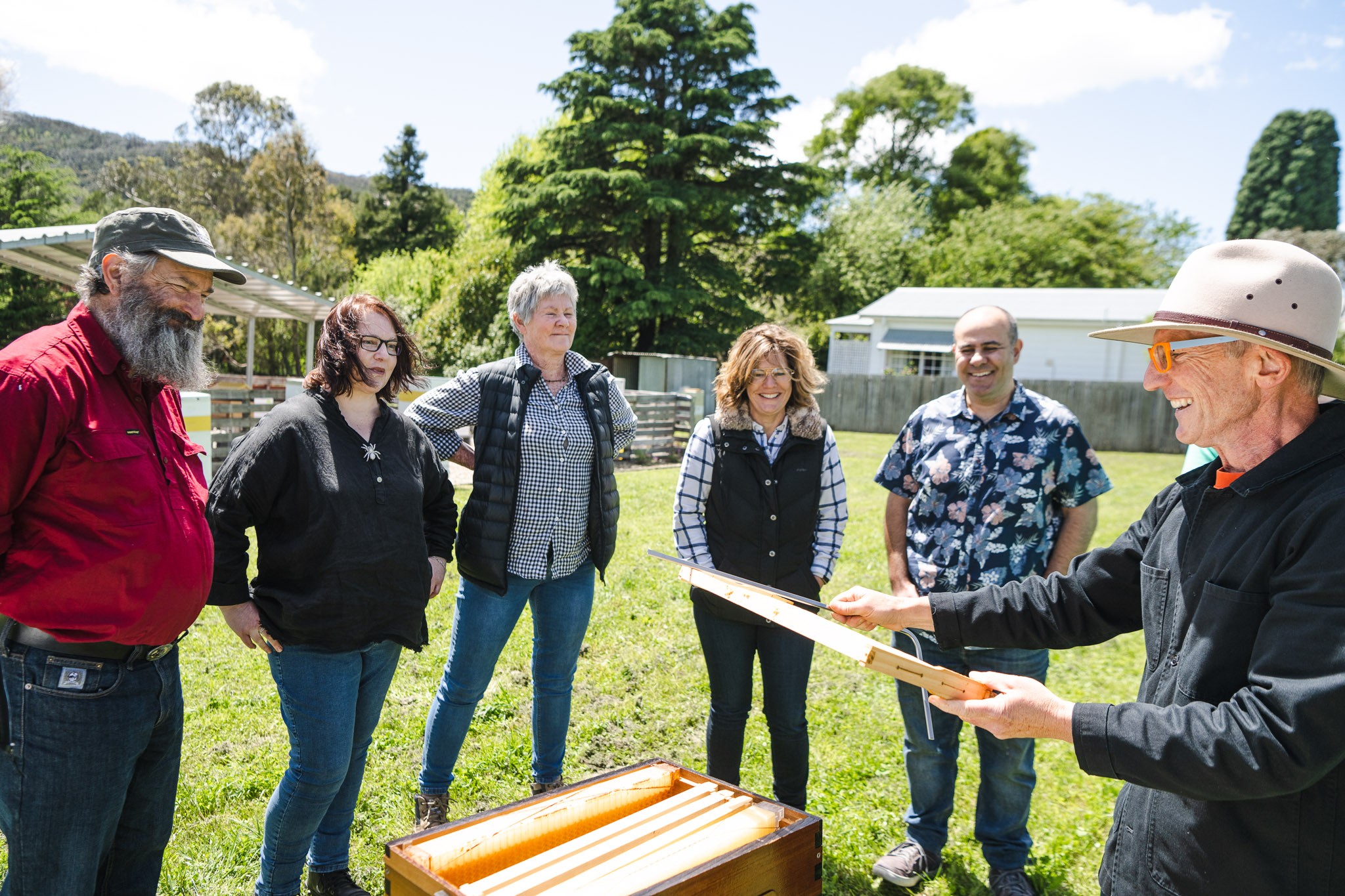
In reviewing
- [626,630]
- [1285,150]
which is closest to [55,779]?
[626,630]

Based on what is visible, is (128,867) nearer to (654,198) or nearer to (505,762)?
(505,762)

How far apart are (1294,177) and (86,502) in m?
69.1

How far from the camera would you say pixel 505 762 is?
3.98 metres

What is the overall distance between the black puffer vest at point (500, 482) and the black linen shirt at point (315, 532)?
1.59 ft

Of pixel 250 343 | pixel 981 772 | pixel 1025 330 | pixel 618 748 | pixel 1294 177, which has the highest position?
pixel 1294 177

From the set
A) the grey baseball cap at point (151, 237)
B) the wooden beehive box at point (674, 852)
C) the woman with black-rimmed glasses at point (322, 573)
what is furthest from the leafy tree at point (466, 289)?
the wooden beehive box at point (674, 852)

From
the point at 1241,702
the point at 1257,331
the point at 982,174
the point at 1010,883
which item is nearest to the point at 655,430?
the point at 1010,883

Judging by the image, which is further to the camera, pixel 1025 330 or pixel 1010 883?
pixel 1025 330

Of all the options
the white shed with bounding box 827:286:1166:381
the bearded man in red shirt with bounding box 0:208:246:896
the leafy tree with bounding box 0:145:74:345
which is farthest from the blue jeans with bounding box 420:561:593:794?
the white shed with bounding box 827:286:1166:381

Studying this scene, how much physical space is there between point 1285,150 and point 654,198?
53.2 meters

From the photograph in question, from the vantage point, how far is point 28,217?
25.0m

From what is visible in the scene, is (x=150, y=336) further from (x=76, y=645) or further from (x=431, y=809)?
(x=431, y=809)

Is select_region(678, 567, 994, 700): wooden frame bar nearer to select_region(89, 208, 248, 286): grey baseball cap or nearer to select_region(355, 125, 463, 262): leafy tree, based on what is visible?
select_region(89, 208, 248, 286): grey baseball cap

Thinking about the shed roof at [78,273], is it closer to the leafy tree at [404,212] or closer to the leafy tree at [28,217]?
the leafy tree at [28,217]
